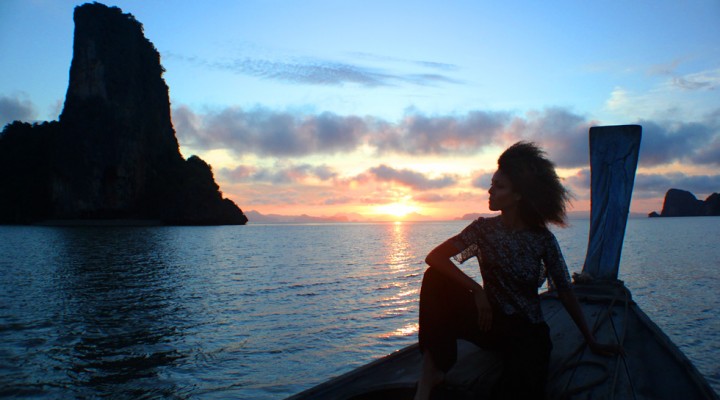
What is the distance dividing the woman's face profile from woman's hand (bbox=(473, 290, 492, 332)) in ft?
2.24

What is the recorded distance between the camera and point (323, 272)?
22953 mm

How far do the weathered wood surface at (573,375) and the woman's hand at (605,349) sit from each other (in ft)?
0.13

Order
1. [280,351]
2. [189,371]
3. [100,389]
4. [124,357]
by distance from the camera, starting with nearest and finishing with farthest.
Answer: [100,389] < [189,371] < [124,357] < [280,351]

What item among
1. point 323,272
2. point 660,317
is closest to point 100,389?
point 660,317

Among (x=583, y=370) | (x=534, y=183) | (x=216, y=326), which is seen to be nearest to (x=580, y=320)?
(x=583, y=370)

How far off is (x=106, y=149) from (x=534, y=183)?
101392 millimetres

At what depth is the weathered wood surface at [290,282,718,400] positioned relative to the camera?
3.23m

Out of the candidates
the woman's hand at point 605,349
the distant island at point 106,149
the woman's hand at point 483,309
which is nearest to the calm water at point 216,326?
the woman's hand at point 483,309

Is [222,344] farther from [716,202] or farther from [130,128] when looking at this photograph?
[716,202]

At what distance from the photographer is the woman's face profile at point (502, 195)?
3.63 meters

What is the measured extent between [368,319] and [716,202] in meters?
226

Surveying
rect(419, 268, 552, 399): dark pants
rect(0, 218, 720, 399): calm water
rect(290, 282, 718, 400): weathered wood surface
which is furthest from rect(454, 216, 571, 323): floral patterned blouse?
rect(0, 218, 720, 399): calm water

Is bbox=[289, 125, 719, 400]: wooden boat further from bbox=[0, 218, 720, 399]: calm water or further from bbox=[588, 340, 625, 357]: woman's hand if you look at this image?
bbox=[0, 218, 720, 399]: calm water

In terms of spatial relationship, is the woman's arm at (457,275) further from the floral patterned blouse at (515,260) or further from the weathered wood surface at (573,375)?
the weathered wood surface at (573,375)
